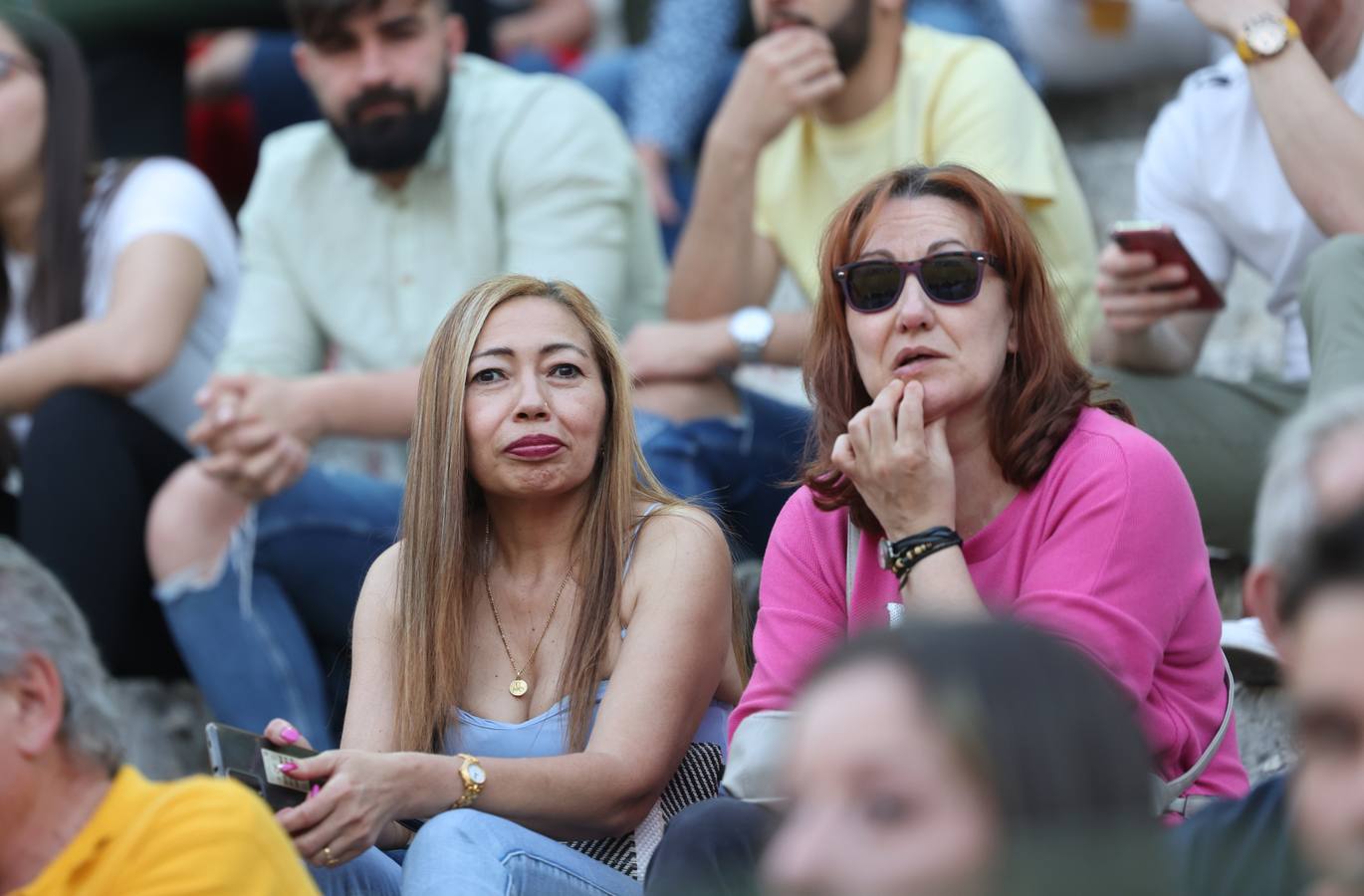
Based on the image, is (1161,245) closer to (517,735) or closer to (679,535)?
(679,535)

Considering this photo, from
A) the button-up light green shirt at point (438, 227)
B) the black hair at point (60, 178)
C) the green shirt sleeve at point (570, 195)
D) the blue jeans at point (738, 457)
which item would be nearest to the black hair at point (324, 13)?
the button-up light green shirt at point (438, 227)

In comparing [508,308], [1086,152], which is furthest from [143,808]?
[1086,152]

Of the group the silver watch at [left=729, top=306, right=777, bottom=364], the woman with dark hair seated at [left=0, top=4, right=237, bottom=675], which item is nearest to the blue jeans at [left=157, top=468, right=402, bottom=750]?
the woman with dark hair seated at [left=0, top=4, right=237, bottom=675]

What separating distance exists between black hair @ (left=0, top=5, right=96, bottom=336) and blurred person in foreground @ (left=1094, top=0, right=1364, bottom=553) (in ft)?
7.80

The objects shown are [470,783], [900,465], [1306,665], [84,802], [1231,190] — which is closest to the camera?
[1306,665]

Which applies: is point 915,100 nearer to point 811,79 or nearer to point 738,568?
point 811,79

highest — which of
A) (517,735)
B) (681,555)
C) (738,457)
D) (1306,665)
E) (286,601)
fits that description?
(1306,665)

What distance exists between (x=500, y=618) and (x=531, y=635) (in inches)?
2.6

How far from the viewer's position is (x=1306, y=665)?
60.1 inches

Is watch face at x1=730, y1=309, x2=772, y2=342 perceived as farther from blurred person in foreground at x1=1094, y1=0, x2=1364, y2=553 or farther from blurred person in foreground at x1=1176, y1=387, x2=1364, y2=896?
blurred person in foreground at x1=1176, y1=387, x2=1364, y2=896

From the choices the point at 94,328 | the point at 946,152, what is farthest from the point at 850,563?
the point at 94,328

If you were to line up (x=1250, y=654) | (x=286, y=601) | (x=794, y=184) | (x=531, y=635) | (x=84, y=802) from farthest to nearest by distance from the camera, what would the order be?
(x=794, y=184), (x=286, y=601), (x=1250, y=654), (x=531, y=635), (x=84, y=802)

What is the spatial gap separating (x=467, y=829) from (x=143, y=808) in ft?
1.86

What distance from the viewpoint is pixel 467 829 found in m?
2.50
